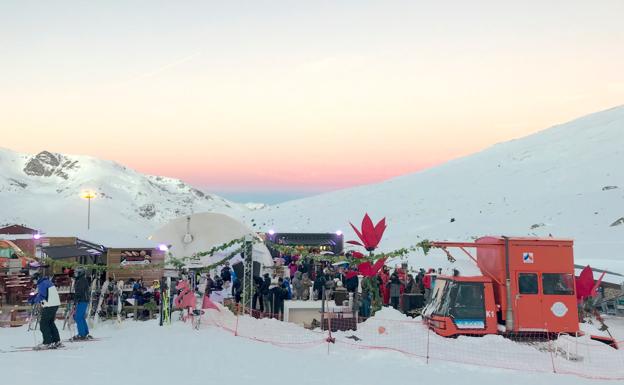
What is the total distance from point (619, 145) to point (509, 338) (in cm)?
6639

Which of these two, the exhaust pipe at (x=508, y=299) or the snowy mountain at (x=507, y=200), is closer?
the exhaust pipe at (x=508, y=299)

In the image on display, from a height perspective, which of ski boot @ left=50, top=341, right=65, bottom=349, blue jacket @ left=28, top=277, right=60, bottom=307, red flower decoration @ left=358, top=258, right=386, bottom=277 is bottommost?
ski boot @ left=50, top=341, right=65, bottom=349

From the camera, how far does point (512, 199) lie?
194ft

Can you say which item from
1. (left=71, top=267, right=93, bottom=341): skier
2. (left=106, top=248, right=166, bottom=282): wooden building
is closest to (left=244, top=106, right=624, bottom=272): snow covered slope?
(left=106, top=248, right=166, bottom=282): wooden building

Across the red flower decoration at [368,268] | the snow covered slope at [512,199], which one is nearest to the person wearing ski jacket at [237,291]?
the red flower decoration at [368,268]

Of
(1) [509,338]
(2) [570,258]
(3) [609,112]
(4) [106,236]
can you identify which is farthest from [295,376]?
(3) [609,112]

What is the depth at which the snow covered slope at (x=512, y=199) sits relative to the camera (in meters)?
45.8

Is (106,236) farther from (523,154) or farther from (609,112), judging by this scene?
(609,112)

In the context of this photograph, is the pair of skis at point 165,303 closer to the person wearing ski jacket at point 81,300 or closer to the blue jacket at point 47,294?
the person wearing ski jacket at point 81,300

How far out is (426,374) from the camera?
428 inches

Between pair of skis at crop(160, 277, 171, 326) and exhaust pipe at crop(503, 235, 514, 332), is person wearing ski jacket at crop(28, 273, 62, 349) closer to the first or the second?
A: pair of skis at crop(160, 277, 171, 326)

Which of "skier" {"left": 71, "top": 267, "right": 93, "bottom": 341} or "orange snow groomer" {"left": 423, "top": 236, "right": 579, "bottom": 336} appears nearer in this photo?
"skier" {"left": 71, "top": 267, "right": 93, "bottom": 341}

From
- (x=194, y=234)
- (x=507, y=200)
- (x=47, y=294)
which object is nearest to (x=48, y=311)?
(x=47, y=294)

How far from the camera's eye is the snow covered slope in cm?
4578
